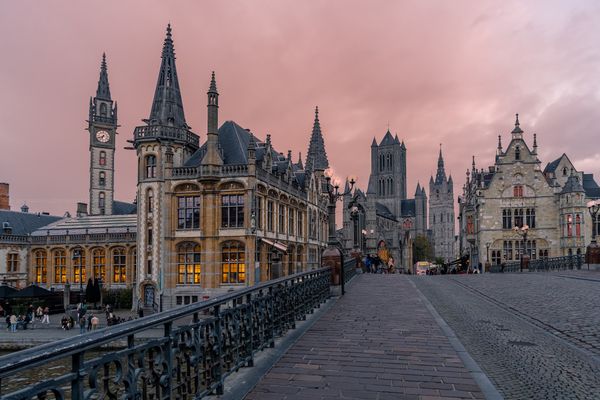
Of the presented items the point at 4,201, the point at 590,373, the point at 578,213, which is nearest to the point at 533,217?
the point at 578,213

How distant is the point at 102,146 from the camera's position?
78.1 meters

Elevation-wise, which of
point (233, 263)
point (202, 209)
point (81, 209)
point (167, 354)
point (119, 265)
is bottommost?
point (119, 265)

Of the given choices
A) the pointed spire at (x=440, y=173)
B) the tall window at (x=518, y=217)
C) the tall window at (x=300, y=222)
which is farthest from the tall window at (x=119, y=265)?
the pointed spire at (x=440, y=173)

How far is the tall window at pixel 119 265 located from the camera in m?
48.9

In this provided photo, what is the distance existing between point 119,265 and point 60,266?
7.37m

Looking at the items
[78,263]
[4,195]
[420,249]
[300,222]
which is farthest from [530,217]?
[420,249]

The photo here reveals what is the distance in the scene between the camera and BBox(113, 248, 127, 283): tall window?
160ft

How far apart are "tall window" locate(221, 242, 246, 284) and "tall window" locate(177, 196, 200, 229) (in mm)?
3136

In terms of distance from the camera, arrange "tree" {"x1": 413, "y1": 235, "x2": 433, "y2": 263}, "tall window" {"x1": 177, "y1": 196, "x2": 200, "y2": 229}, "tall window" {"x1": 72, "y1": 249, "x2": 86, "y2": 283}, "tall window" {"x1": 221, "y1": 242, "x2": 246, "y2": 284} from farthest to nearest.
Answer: "tree" {"x1": 413, "y1": 235, "x2": 433, "y2": 263}, "tall window" {"x1": 72, "y1": 249, "x2": 86, "y2": 283}, "tall window" {"x1": 177, "y1": 196, "x2": 200, "y2": 229}, "tall window" {"x1": 221, "y1": 242, "x2": 246, "y2": 284}

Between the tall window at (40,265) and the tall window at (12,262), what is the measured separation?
1.86 m

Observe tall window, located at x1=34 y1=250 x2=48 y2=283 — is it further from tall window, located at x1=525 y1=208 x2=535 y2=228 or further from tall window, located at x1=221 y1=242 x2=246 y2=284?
tall window, located at x1=525 y1=208 x2=535 y2=228

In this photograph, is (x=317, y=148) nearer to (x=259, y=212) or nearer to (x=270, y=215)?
(x=270, y=215)

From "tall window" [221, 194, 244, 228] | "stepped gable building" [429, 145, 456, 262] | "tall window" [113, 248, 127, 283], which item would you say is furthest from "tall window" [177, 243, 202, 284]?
"stepped gable building" [429, 145, 456, 262]

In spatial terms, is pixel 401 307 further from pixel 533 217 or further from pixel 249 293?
pixel 533 217
